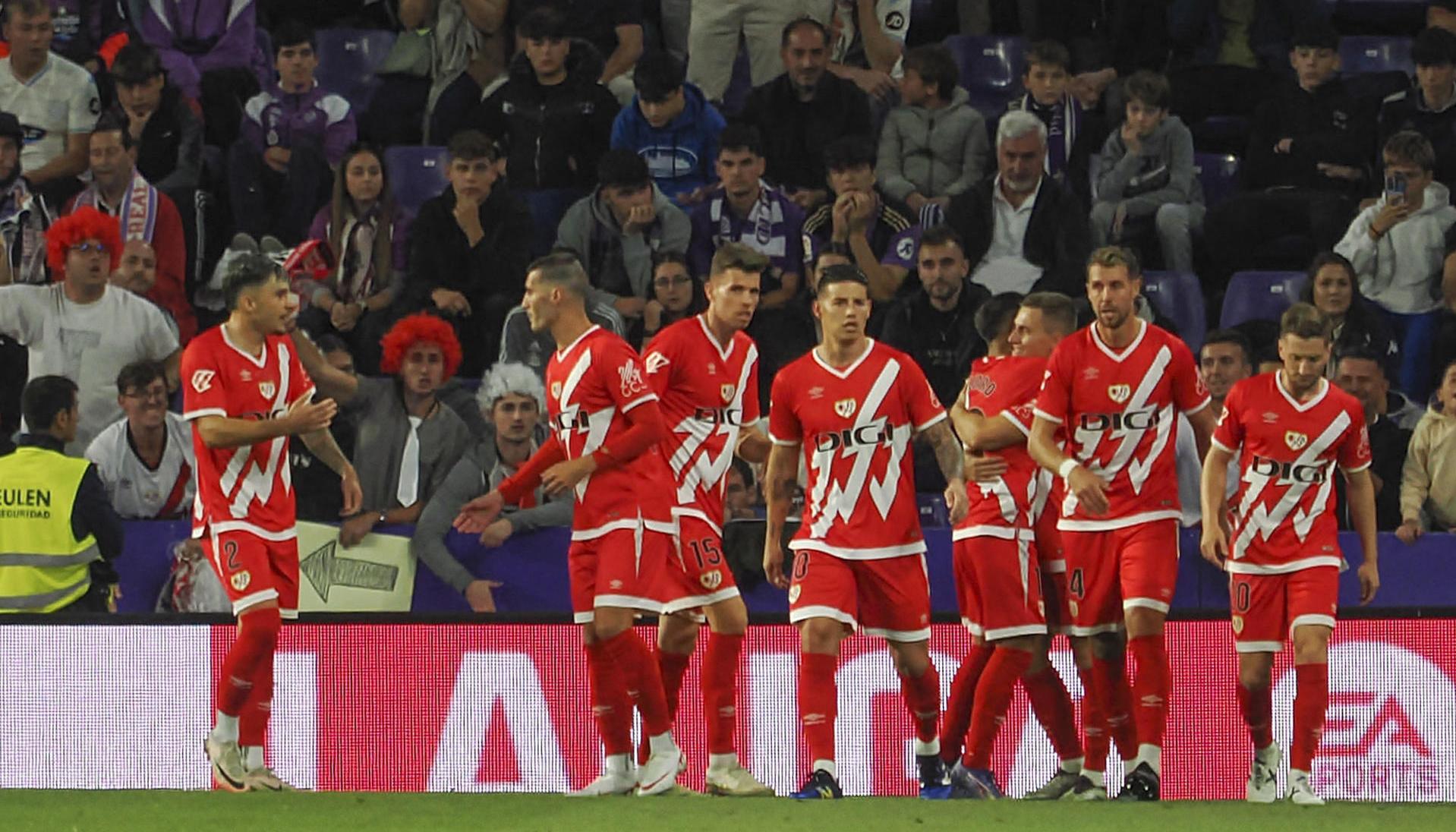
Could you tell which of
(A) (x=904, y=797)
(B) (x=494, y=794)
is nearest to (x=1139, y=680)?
(A) (x=904, y=797)

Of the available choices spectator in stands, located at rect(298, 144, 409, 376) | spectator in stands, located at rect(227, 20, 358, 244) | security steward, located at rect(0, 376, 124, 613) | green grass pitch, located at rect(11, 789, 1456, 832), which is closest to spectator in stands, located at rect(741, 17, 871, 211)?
spectator in stands, located at rect(298, 144, 409, 376)

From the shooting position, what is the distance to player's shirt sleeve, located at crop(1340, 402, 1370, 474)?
9.09 meters

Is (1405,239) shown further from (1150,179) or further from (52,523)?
(52,523)

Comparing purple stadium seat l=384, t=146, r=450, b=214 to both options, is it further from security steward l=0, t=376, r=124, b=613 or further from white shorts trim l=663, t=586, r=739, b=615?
white shorts trim l=663, t=586, r=739, b=615

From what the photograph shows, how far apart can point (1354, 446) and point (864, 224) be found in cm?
476

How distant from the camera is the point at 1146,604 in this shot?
885 cm

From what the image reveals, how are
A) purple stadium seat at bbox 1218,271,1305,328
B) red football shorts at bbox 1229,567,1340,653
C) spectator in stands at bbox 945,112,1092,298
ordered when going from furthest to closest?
1. purple stadium seat at bbox 1218,271,1305,328
2. spectator in stands at bbox 945,112,1092,298
3. red football shorts at bbox 1229,567,1340,653

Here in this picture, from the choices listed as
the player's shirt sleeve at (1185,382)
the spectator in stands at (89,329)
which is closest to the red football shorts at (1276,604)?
the player's shirt sleeve at (1185,382)

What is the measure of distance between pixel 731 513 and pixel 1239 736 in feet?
9.45

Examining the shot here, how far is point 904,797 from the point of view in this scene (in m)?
8.96

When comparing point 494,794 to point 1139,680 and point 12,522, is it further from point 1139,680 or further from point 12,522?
point 12,522

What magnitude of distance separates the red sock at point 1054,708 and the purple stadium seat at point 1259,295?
15.3ft

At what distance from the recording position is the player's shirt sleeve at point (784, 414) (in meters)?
9.03

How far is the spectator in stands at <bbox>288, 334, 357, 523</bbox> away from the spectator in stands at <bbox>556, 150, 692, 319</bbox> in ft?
5.58
